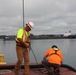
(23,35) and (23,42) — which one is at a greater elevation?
(23,35)

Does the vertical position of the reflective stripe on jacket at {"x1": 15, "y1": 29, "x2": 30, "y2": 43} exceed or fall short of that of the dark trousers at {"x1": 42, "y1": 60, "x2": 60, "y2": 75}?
it exceeds it

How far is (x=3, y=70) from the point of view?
12.1 m

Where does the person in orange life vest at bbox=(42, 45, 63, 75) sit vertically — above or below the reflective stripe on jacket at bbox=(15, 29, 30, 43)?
below

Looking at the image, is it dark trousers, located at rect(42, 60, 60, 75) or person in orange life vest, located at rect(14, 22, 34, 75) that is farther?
dark trousers, located at rect(42, 60, 60, 75)

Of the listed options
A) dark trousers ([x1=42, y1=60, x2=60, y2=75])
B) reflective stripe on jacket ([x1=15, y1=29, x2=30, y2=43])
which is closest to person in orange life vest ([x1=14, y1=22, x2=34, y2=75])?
reflective stripe on jacket ([x1=15, y1=29, x2=30, y2=43])

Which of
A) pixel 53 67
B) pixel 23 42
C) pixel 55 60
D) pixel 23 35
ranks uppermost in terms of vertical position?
pixel 23 35

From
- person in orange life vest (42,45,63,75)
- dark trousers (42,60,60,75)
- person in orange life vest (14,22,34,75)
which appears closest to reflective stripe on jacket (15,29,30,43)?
person in orange life vest (14,22,34,75)

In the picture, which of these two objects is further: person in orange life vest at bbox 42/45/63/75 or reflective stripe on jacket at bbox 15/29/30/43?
person in orange life vest at bbox 42/45/63/75

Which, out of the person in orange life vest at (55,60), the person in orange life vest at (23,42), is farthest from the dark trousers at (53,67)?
the person in orange life vest at (23,42)

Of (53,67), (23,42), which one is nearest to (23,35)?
(23,42)

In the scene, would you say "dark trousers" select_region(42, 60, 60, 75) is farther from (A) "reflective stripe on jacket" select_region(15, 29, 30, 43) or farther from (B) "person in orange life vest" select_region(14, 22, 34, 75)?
(A) "reflective stripe on jacket" select_region(15, 29, 30, 43)

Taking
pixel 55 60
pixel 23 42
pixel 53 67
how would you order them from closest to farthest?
pixel 23 42 < pixel 55 60 < pixel 53 67

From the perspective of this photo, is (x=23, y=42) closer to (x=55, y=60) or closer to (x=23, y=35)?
(x=23, y=35)

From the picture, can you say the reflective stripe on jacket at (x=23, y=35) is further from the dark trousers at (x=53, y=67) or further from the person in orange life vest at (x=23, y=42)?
the dark trousers at (x=53, y=67)
